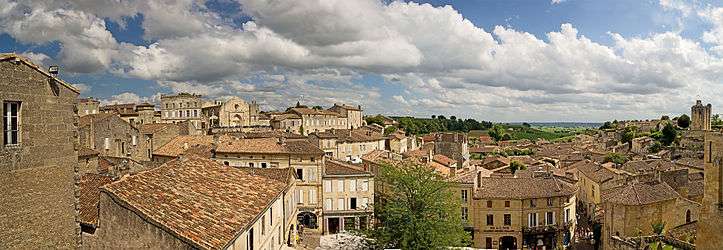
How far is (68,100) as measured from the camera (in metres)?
14.0

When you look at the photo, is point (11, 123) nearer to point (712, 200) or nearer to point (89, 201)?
point (89, 201)

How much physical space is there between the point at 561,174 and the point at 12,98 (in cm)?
6385

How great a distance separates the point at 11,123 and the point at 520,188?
141ft

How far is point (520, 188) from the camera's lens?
4819 centimetres

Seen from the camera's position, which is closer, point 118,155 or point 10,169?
point 10,169

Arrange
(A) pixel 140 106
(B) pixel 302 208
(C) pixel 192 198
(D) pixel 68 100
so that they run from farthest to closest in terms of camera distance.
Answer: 1. (A) pixel 140 106
2. (B) pixel 302 208
3. (C) pixel 192 198
4. (D) pixel 68 100

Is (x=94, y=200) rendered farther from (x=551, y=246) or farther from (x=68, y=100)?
(x=551, y=246)

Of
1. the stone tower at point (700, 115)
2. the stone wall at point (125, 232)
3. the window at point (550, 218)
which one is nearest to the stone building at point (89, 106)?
the window at point (550, 218)

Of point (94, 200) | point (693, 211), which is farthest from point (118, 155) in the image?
point (693, 211)

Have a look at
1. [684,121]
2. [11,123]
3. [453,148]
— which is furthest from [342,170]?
[684,121]

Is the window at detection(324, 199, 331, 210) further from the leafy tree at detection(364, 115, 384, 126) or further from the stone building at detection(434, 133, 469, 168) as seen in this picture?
the leafy tree at detection(364, 115, 384, 126)

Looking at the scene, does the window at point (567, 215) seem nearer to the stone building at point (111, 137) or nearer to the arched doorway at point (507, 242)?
the arched doorway at point (507, 242)

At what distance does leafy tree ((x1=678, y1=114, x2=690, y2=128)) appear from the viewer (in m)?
127

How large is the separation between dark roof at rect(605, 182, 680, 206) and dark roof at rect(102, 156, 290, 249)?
31047mm
